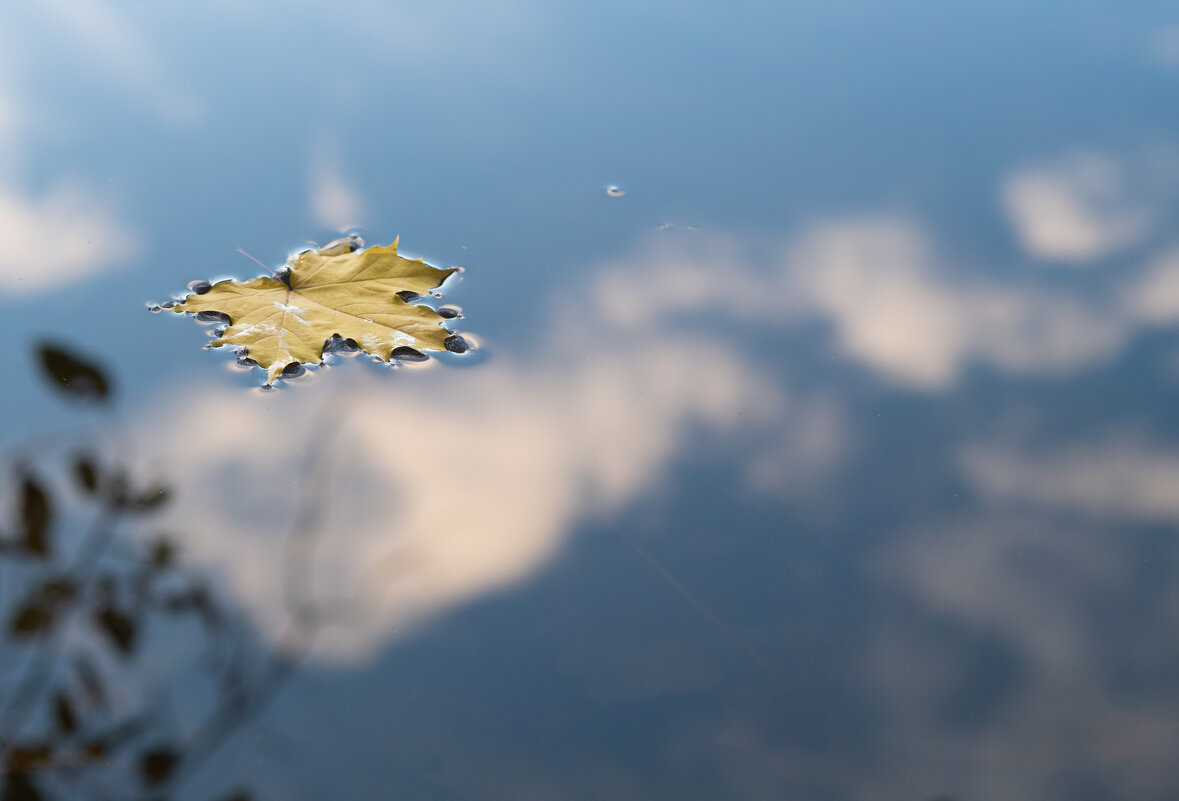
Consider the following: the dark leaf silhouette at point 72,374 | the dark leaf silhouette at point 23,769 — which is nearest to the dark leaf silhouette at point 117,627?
the dark leaf silhouette at point 23,769

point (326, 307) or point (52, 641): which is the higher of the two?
point (326, 307)

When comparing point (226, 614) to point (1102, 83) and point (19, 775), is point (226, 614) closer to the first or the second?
point (19, 775)

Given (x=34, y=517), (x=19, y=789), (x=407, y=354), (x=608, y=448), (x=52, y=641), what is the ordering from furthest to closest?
1. (x=407, y=354)
2. (x=608, y=448)
3. (x=34, y=517)
4. (x=52, y=641)
5. (x=19, y=789)

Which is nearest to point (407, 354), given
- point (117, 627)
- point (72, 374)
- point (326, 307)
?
point (326, 307)

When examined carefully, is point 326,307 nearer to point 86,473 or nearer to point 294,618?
point 86,473

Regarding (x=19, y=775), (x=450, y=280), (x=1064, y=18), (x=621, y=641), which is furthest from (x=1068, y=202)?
(x=19, y=775)

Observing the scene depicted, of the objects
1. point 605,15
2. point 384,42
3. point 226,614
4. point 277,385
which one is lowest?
point 226,614

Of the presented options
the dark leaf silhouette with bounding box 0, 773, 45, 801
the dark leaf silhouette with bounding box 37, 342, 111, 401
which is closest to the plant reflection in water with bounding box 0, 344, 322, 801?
the dark leaf silhouette with bounding box 0, 773, 45, 801

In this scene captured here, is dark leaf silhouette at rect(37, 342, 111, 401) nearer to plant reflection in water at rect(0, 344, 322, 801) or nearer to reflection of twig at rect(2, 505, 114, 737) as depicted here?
plant reflection in water at rect(0, 344, 322, 801)
